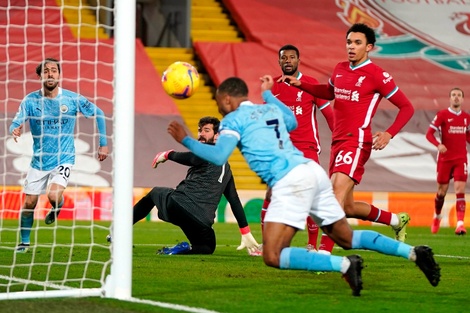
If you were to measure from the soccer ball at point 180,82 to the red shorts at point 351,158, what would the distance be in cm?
140

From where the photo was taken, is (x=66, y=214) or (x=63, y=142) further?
(x=66, y=214)

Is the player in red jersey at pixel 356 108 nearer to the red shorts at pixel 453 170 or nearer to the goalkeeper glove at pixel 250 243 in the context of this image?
the goalkeeper glove at pixel 250 243

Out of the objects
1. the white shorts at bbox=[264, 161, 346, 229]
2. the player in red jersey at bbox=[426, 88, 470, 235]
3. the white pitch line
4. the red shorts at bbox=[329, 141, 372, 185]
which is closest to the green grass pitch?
the white pitch line

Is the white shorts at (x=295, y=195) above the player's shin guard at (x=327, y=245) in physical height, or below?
above

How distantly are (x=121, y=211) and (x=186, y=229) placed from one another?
3.70m

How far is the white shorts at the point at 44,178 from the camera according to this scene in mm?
10094

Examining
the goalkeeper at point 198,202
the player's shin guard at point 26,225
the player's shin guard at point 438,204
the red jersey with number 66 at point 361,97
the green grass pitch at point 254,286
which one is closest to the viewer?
the green grass pitch at point 254,286

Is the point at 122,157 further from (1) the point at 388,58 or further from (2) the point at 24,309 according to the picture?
(1) the point at 388,58

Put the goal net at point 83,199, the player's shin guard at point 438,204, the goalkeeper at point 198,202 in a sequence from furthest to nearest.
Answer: the player's shin guard at point 438,204 → the goalkeeper at point 198,202 → the goal net at point 83,199

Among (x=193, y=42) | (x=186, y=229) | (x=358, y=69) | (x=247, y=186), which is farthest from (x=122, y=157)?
(x=193, y=42)

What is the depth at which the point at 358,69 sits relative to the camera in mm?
8469

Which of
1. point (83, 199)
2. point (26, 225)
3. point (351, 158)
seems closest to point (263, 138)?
point (351, 158)

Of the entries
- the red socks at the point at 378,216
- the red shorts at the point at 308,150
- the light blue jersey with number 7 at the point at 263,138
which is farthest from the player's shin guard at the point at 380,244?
the red shorts at the point at 308,150

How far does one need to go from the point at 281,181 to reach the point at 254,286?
112cm
